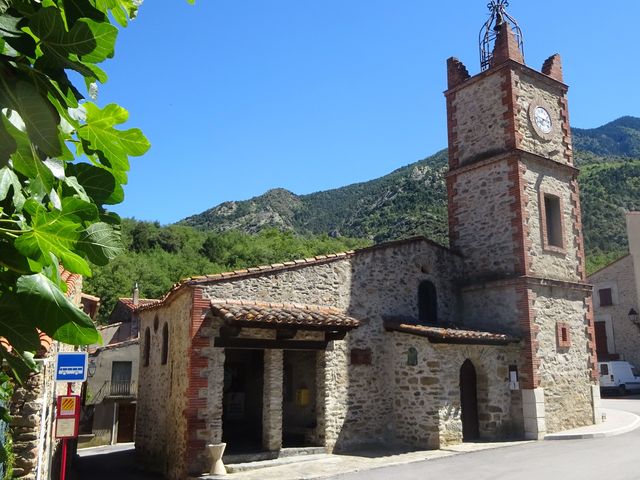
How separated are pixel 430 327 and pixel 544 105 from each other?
8.71 metres

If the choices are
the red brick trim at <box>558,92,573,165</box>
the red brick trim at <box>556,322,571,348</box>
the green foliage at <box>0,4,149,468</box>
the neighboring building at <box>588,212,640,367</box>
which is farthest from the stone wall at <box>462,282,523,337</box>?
the neighboring building at <box>588,212,640,367</box>

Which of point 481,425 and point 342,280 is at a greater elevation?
point 342,280

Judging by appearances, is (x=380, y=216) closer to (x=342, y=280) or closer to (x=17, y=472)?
(x=342, y=280)

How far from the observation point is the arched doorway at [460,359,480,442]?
15562 mm

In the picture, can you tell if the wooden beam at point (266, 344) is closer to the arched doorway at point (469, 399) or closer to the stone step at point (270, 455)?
the stone step at point (270, 455)

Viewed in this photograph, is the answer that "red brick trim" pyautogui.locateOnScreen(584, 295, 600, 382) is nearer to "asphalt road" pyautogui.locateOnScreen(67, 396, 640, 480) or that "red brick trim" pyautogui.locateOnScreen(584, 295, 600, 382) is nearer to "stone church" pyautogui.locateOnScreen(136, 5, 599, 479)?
"stone church" pyautogui.locateOnScreen(136, 5, 599, 479)

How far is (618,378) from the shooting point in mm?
Answer: 29000

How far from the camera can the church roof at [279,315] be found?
11.9 meters

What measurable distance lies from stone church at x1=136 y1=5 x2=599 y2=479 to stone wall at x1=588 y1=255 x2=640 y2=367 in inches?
614

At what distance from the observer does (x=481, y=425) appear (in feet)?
50.7

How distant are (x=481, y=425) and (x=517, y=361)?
2.08 m

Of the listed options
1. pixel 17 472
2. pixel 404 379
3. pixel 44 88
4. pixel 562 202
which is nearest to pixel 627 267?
pixel 562 202

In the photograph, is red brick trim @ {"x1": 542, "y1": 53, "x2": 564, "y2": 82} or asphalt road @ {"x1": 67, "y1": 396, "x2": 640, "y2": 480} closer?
asphalt road @ {"x1": 67, "y1": 396, "x2": 640, "y2": 480}

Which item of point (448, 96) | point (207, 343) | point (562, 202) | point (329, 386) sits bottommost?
point (329, 386)
